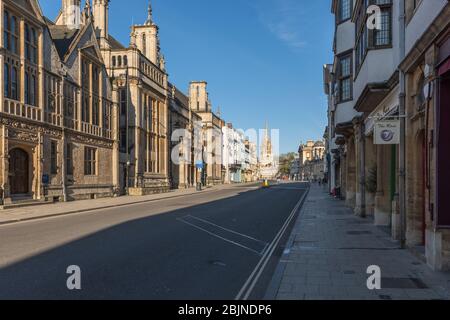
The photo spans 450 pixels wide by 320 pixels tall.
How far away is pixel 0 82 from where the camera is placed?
76.8ft

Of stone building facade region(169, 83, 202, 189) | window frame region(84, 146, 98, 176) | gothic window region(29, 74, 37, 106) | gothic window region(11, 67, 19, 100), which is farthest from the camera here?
stone building facade region(169, 83, 202, 189)

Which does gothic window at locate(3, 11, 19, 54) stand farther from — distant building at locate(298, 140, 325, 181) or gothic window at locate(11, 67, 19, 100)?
distant building at locate(298, 140, 325, 181)

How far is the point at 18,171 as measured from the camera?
25828 mm

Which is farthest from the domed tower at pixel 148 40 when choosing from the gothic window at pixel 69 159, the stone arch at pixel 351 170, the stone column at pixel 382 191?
the stone column at pixel 382 191

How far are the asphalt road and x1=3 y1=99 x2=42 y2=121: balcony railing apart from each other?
10676 millimetres

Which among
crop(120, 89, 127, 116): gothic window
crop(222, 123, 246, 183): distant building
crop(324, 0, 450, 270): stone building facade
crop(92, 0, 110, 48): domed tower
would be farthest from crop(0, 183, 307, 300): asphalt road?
crop(222, 123, 246, 183): distant building

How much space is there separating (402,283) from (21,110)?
77.7 ft

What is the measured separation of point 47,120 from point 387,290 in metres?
25.7

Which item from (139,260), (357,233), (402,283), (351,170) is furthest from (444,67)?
(351,170)

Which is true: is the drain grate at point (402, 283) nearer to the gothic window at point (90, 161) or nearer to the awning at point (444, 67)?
the awning at point (444, 67)

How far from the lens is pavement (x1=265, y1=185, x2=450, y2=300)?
22.2ft
